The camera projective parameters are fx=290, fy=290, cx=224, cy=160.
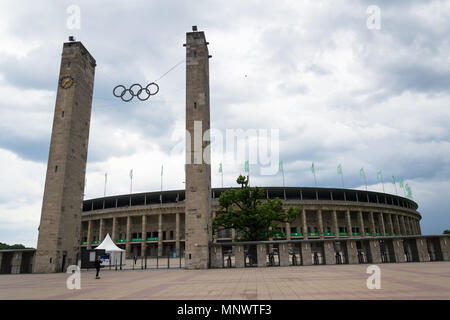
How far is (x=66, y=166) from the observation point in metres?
35.5

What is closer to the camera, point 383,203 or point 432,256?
point 432,256

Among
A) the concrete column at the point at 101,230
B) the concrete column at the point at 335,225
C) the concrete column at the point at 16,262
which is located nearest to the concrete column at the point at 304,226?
the concrete column at the point at 335,225

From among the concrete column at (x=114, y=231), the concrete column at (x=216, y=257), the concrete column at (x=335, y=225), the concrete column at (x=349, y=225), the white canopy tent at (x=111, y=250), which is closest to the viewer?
the concrete column at (x=216, y=257)

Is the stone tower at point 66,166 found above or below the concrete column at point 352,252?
above

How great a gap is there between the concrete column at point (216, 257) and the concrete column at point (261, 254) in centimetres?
414

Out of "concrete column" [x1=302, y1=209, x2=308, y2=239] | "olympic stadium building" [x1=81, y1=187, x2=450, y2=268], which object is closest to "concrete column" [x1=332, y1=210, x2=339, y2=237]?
"olympic stadium building" [x1=81, y1=187, x2=450, y2=268]

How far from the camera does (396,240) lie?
104 feet

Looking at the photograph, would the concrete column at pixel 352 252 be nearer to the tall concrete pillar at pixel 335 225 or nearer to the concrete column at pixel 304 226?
the concrete column at pixel 304 226

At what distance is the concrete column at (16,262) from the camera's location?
109 ft

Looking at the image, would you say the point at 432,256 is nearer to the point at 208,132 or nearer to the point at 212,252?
the point at 212,252

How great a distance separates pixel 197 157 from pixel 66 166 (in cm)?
1623

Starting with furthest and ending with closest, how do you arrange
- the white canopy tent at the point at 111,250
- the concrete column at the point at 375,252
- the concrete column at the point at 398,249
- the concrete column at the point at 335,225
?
the concrete column at the point at 335,225
the white canopy tent at the point at 111,250
the concrete column at the point at 398,249
the concrete column at the point at 375,252
